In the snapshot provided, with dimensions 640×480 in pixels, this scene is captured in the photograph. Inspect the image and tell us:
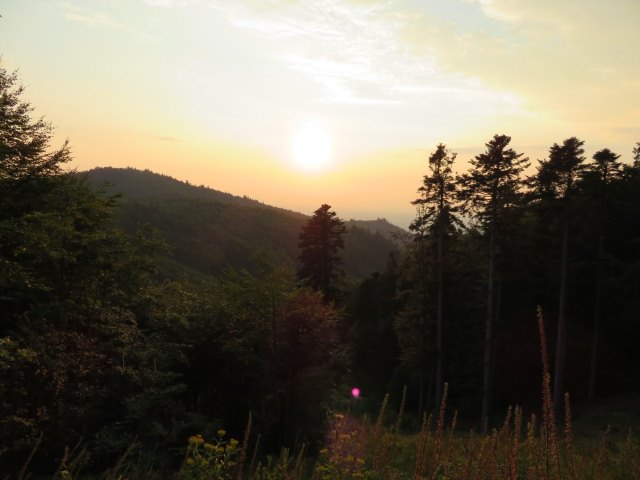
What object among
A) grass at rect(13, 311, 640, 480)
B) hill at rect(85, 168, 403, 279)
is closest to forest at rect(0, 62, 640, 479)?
grass at rect(13, 311, 640, 480)

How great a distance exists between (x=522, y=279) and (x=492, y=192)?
11047 millimetres

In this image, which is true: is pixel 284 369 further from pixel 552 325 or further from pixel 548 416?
pixel 552 325

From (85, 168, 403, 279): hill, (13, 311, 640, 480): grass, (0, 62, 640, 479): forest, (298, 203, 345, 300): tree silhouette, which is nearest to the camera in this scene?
(13, 311, 640, 480): grass

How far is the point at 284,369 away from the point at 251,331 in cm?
199

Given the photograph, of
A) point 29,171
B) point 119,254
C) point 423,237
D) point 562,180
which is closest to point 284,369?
point 119,254

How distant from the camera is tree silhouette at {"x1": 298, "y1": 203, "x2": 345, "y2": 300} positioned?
37812mm

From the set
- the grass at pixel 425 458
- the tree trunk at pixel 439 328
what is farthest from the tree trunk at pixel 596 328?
the grass at pixel 425 458

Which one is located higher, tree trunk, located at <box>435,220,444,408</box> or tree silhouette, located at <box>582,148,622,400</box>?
tree silhouette, located at <box>582,148,622,400</box>

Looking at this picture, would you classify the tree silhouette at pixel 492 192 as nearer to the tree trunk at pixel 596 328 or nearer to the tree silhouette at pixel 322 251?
the tree trunk at pixel 596 328

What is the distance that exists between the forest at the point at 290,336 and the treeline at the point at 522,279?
0.44ft

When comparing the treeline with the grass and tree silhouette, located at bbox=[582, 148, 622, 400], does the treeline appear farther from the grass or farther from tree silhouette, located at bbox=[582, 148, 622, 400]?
the grass

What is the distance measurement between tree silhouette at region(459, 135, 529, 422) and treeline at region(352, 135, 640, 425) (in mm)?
60

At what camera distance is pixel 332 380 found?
55.2ft

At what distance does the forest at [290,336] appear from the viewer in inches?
269
